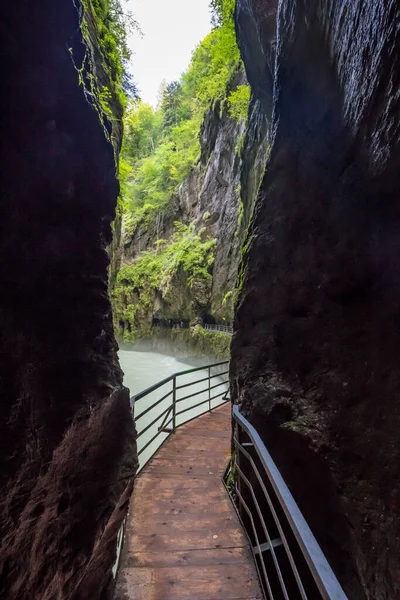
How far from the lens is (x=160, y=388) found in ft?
54.1

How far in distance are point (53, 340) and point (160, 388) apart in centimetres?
1481

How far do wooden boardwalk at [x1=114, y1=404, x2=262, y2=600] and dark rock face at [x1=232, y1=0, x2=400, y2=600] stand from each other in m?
0.85

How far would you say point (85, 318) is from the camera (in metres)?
2.81

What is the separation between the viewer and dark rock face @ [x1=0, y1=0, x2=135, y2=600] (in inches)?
77.7

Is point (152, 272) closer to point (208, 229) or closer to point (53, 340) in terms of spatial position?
point (208, 229)

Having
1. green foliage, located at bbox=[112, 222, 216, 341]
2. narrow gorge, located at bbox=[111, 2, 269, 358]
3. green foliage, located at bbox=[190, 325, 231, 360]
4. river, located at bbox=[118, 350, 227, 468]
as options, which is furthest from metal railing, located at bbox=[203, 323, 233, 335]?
green foliage, located at bbox=[112, 222, 216, 341]

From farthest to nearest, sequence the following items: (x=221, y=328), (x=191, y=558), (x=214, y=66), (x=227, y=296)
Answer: (x=221, y=328)
(x=214, y=66)
(x=227, y=296)
(x=191, y=558)

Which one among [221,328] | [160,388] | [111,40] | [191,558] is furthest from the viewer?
[221,328]

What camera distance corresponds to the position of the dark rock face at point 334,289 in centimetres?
224

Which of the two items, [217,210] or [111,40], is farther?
[217,210]

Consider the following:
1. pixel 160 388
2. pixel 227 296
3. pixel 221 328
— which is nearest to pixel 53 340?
pixel 160 388

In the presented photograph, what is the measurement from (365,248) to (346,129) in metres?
1.25

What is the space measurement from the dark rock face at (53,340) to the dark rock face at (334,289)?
1.82 meters

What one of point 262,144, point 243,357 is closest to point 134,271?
point 262,144
